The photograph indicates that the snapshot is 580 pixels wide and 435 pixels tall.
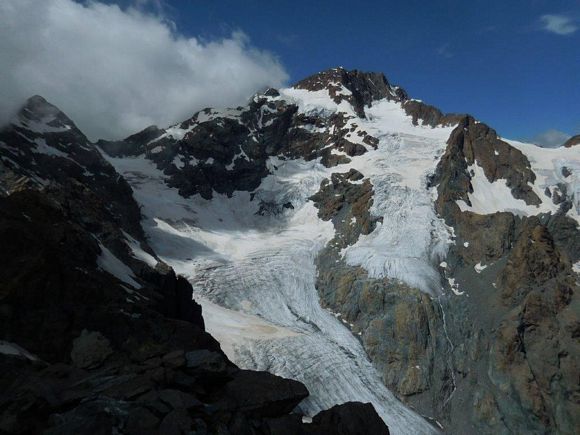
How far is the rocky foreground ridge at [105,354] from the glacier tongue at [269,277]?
16.2 m

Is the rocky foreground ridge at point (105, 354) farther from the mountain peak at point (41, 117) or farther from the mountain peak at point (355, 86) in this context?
the mountain peak at point (355, 86)

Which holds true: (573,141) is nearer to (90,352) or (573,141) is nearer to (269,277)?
(269,277)

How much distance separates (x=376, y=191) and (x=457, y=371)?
128 ft

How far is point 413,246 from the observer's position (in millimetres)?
73125

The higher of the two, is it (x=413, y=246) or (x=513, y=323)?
(x=413, y=246)

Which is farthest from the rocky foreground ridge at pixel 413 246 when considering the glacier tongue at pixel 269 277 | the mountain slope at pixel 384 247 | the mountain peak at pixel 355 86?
the mountain peak at pixel 355 86

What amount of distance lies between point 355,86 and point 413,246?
9212 cm

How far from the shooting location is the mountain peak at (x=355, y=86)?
139125mm

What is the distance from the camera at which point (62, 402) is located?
10500 mm

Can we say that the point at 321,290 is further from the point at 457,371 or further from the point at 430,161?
the point at 430,161

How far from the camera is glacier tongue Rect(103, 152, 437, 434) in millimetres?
51406

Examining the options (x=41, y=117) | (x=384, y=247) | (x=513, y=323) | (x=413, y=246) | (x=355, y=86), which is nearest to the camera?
(x=513, y=323)

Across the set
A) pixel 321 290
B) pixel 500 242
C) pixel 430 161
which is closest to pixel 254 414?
pixel 321 290

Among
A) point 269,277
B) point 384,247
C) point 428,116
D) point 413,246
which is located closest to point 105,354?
point 269,277
